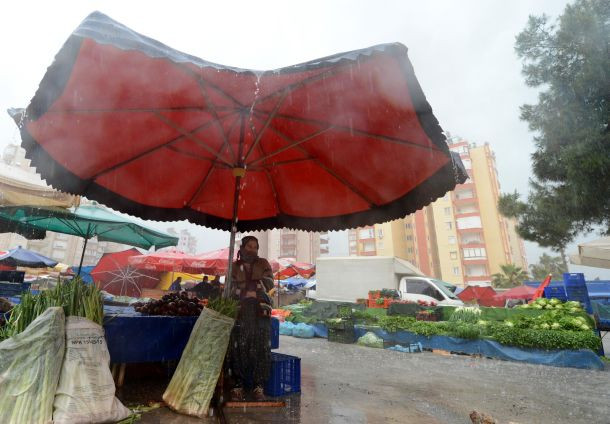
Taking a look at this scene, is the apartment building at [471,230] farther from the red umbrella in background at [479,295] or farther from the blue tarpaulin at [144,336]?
the blue tarpaulin at [144,336]

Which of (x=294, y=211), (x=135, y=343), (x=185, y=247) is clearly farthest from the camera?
(x=185, y=247)

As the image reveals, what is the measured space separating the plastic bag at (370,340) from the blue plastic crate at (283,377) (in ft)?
20.5

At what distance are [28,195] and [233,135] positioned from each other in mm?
3962

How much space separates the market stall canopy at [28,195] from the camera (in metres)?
5.40

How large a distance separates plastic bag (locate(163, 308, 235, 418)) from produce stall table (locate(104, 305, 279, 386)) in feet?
1.96

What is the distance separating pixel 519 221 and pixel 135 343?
1254cm

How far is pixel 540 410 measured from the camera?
13.5ft

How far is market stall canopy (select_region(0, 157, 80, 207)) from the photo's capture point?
213 inches

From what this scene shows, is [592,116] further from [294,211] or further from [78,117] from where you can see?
[78,117]

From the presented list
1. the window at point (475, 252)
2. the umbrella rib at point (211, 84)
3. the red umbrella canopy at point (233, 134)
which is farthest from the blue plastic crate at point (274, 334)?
the window at point (475, 252)

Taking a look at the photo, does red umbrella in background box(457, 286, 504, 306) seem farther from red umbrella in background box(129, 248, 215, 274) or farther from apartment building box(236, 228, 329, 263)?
apartment building box(236, 228, 329, 263)

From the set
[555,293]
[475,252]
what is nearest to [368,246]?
[475,252]

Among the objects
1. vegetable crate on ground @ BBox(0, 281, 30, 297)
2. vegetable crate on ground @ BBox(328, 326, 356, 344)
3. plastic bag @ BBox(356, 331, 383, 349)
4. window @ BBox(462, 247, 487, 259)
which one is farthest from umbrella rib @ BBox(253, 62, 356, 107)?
window @ BBox(462, 247, 487, 259)

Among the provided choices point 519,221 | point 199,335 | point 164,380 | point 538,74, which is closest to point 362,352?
point 164,380
